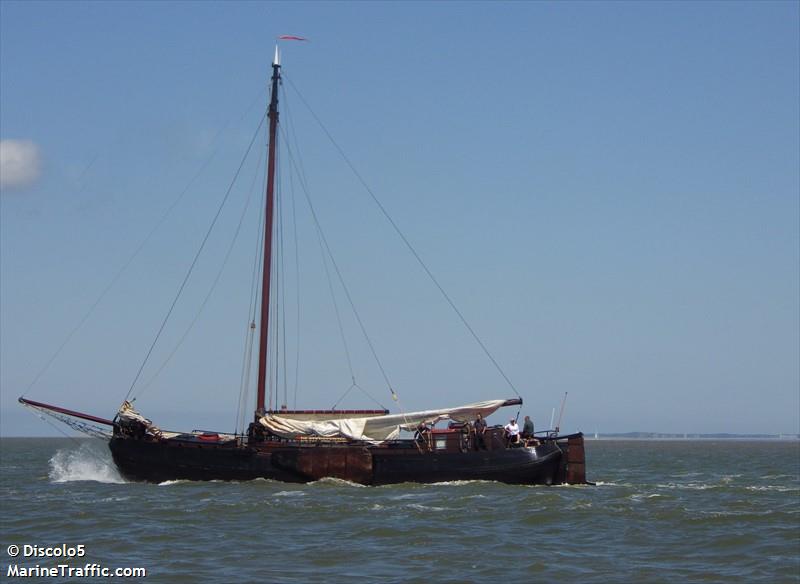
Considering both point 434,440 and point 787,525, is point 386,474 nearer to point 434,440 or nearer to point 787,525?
point 434,440

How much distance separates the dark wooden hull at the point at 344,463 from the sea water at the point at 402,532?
2.10ft

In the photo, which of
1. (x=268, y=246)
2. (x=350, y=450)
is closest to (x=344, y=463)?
(x=350, y=450)

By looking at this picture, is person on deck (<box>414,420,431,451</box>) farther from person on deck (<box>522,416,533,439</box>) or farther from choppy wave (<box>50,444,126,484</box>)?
choppy wave (<box>50,444,126,484</box>)

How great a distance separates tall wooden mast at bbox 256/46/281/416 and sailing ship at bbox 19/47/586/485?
4.52 feet

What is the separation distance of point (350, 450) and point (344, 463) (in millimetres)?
539

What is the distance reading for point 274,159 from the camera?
151ft

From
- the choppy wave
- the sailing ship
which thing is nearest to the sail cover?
the sailing ship

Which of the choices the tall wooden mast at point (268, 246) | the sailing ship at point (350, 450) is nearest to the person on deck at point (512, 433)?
the sailing ship at point (350, 450)

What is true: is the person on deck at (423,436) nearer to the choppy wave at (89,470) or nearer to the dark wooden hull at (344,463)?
the dark wooden hull at (344,463)

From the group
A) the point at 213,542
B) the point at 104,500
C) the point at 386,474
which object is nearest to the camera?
the point at 213,542

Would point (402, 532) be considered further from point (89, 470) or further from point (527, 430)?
point (89, 470)

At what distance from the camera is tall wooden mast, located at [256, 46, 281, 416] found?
43031 millimetres

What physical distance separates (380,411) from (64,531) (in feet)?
58.3

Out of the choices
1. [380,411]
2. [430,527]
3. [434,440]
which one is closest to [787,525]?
[430,527]
